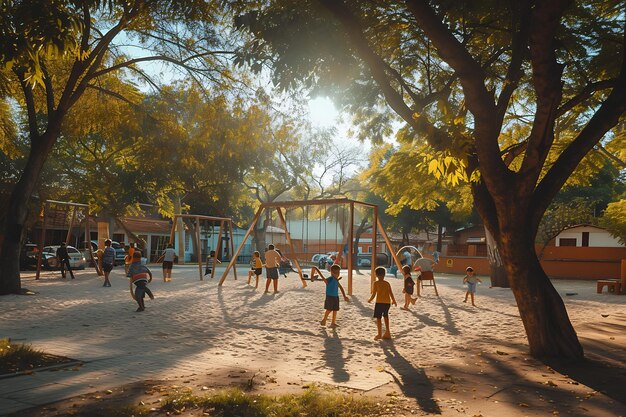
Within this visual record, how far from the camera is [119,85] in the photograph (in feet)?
63.8

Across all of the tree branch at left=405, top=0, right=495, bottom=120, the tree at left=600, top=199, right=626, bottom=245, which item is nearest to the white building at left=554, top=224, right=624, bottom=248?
the tree at left=600, top=199, right=626, bottom=245

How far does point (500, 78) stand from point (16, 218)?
43.3ft

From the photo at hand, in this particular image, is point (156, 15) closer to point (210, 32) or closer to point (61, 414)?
point (210, 32)

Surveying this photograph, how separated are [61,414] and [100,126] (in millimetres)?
15993

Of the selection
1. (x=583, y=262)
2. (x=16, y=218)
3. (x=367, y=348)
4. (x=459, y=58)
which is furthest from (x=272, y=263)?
(x=583, y=262)

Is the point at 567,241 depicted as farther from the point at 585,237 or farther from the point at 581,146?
the point at 581,146

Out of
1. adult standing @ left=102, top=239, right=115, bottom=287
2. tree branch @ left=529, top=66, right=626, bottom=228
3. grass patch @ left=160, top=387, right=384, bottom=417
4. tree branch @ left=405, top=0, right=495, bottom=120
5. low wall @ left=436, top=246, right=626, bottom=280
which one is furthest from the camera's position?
low wall @ left=436, top=246, right=626, bottom=280

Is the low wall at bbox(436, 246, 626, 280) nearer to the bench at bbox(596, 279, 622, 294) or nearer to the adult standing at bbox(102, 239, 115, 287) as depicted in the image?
the bench at bbox(596, 279, 622, 294)

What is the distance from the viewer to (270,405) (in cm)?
573

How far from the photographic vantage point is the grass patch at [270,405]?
5.57 metres

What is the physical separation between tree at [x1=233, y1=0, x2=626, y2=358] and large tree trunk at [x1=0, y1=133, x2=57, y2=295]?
8373 mm

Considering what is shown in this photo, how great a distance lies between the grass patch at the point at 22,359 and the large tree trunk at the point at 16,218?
9.22m

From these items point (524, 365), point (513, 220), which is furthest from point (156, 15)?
point (524, 365)

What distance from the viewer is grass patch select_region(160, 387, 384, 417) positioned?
18.3 feet
